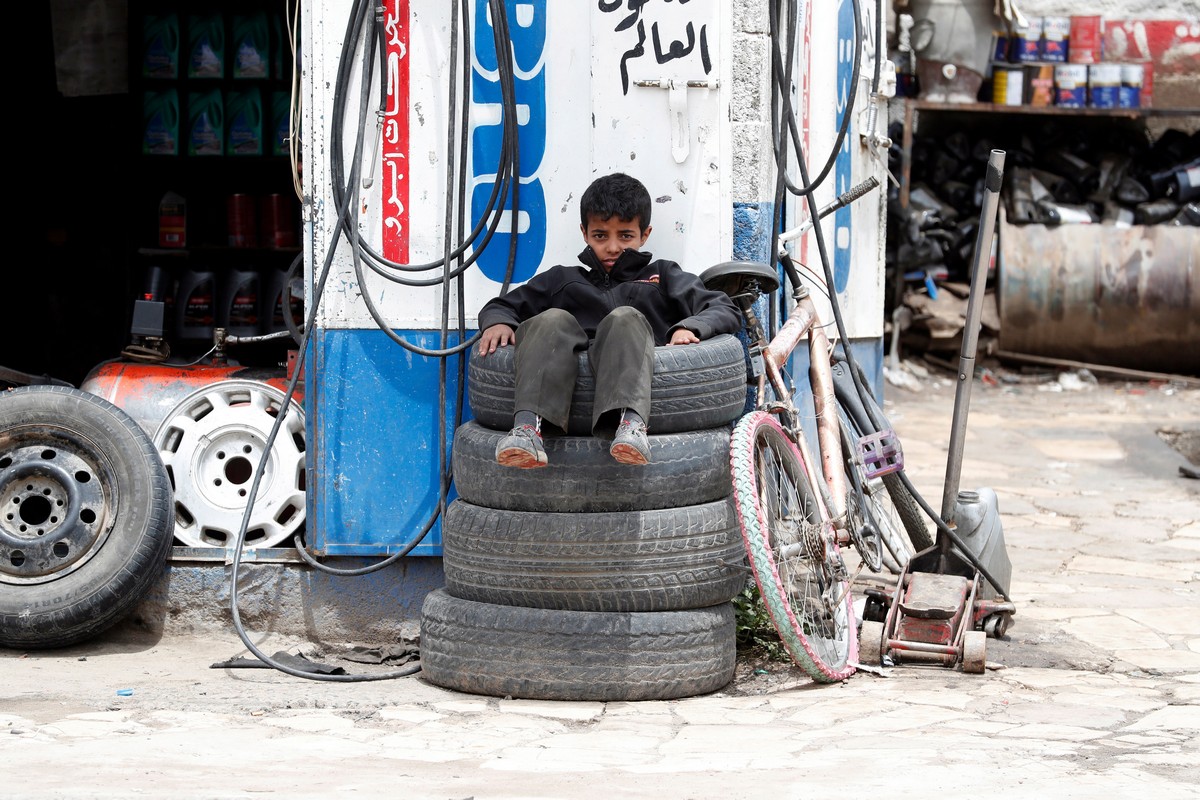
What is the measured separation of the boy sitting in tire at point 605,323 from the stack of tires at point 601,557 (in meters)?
0.09

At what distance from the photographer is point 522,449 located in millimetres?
4109

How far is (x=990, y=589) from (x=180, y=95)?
204 inches

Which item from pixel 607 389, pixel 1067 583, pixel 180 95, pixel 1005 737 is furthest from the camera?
pixel 180 95

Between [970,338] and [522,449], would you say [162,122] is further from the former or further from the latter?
[970,338]

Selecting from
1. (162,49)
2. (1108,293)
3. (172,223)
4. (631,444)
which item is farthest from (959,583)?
(1108,293)

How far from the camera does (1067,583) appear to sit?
6215mm

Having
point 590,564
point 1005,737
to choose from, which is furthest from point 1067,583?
point 590,564

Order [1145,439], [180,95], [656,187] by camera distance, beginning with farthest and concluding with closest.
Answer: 1. [1145,439]
2. [180,95]
3. [656,187]

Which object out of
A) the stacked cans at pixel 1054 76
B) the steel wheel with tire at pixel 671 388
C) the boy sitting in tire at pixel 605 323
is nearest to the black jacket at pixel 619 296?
the boy sitting in tire at pixel 605 323

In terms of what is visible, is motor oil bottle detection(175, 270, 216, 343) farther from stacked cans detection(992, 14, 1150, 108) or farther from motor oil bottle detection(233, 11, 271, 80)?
stacked cans detection(992, 14, 1150, 108)

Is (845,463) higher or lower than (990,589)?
higher

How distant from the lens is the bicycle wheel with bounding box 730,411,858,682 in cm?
436

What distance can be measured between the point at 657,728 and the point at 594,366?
1.10 m

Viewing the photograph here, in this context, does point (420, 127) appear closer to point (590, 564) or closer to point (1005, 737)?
point (590, 564)
